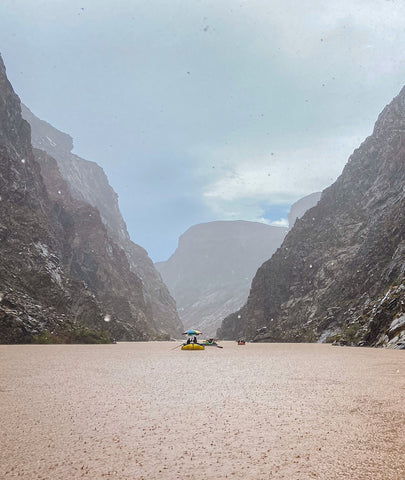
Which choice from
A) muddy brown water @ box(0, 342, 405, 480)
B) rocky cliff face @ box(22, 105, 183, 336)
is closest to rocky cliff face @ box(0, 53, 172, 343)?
muddy brown water @ box(0, 342, 405, 480)

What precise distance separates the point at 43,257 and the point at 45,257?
567 mm

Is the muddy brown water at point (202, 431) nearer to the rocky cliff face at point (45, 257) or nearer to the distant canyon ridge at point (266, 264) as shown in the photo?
the distant canyon ridge at point (266, 264)

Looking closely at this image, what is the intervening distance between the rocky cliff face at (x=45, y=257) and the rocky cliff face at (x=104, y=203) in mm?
46675

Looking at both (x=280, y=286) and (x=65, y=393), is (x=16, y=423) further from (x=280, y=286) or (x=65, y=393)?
(x=280, y=286)

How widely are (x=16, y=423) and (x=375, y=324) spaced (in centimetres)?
3201

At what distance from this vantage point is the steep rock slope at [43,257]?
43578mm

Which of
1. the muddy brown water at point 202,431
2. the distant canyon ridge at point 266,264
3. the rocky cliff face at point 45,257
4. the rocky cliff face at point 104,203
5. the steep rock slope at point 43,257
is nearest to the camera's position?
the muddy brown water at point 202,431

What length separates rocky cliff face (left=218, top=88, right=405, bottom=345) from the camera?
45.1 metres

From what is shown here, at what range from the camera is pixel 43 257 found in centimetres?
5647

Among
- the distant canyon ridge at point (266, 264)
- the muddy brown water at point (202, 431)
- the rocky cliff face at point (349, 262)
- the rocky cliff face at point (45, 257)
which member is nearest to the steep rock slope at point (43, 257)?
the rocky cliff face at point (45, 257)

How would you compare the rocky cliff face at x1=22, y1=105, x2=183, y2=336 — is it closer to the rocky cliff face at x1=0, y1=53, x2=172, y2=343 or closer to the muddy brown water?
the rocky cliff face at x1=0, y1=53, x2=172, y2=343

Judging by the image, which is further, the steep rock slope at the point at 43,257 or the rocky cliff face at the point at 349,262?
the rocky cliff face at the point at 349,262

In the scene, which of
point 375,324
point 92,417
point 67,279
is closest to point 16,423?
point 92,417

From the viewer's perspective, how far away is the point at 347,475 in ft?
12.2
